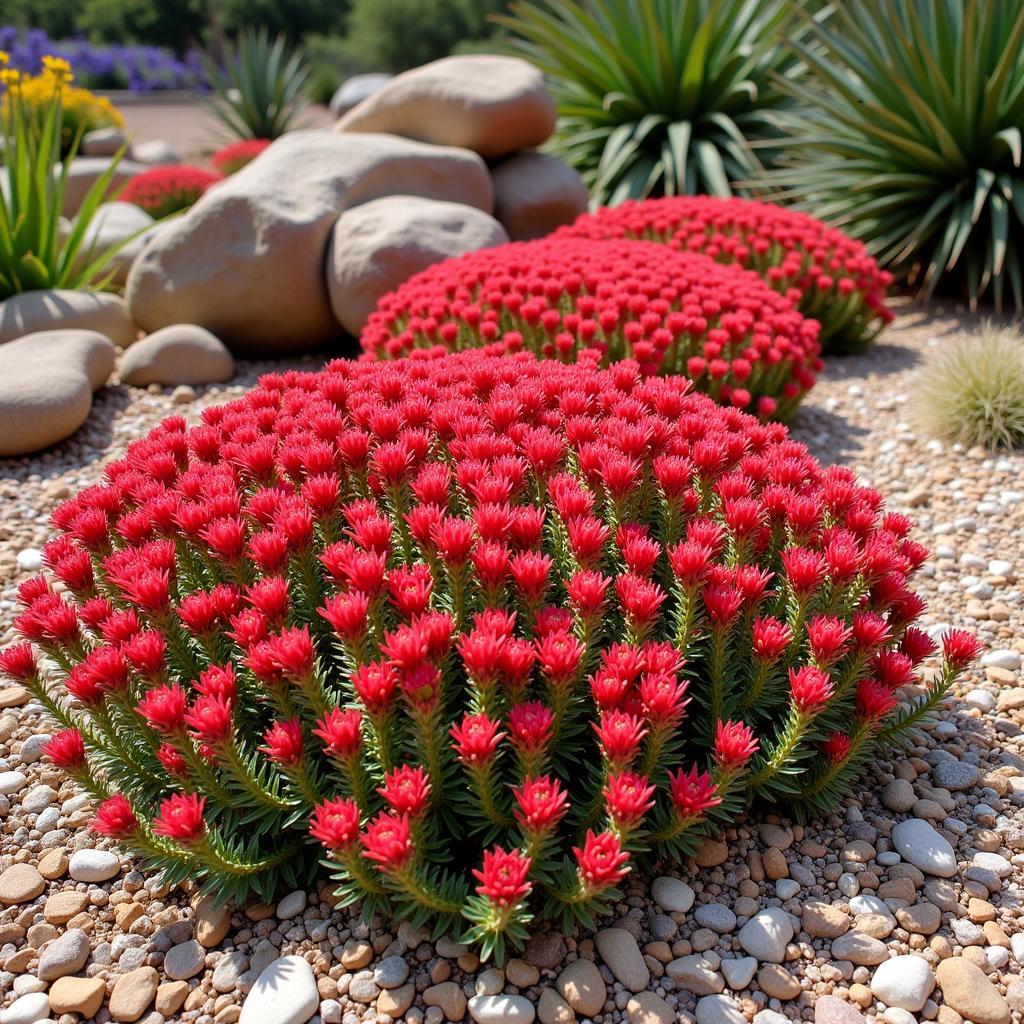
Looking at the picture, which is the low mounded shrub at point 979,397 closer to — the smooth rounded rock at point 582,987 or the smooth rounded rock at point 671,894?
the smooth rounded rock at point 671,894

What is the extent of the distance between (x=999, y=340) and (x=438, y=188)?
444cm

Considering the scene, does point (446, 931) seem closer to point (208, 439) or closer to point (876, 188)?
point (208, 439)

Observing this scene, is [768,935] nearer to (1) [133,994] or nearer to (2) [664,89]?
(1) [133,994]

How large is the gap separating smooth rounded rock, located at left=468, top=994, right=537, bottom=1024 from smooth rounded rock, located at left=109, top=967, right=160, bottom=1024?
2.64ft

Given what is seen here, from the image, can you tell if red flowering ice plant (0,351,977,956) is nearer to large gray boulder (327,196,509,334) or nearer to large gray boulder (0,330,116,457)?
large gray boulder (0,330,116,457)

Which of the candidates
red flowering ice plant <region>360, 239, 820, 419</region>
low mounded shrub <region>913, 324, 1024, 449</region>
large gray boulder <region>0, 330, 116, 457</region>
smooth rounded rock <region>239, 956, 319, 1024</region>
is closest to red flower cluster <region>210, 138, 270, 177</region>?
large gray boulder <region>0, 330, 116, 457</region>

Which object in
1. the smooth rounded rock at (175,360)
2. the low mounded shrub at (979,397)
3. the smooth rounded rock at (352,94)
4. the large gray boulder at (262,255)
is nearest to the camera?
the low mounded shrub at (979,397)

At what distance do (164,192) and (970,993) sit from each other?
481 inches

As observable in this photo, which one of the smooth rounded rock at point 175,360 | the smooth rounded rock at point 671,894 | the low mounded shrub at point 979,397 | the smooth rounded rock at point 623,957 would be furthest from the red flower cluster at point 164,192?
the smooth rounded rock at point 623,957

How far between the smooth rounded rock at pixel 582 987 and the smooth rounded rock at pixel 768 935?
1.31 ft

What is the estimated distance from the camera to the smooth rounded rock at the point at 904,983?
7.10 ft

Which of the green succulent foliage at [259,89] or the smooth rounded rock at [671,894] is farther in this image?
the green succulent foliage at [259,89]

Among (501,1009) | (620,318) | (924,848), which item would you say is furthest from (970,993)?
(620,318)

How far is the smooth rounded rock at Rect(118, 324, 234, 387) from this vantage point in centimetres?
625
